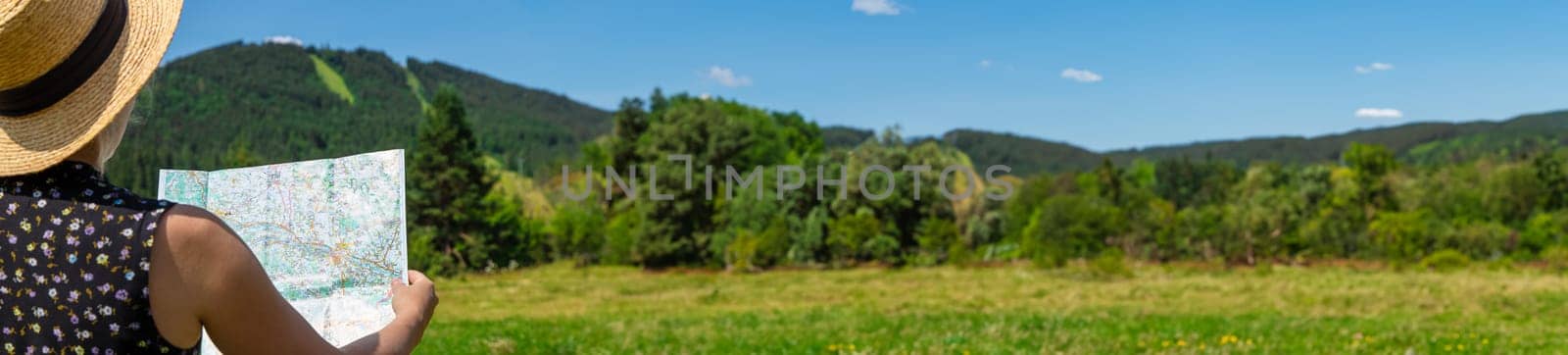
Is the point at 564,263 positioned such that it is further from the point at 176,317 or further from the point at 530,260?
the point at 176,317

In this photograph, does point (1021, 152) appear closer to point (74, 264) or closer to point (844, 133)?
point (844, 133)

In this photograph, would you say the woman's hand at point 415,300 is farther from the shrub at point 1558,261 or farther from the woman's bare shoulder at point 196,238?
the shrub at point 1558,261

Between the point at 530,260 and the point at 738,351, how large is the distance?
35.0 metres

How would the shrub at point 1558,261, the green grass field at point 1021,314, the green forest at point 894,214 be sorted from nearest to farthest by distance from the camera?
the green grass field at point 1021,314 → the shrub at point 1558,261 → the green forest at point 894,214

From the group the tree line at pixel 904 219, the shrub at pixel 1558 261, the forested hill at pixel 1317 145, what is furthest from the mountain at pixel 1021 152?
the shrub at pixel 1558 261

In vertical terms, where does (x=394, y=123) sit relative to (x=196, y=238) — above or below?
above

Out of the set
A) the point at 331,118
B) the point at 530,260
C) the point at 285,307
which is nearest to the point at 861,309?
the point at 285,307

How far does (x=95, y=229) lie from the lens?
1959mm

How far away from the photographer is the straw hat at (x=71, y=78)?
193 cm

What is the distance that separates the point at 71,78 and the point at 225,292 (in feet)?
1.64

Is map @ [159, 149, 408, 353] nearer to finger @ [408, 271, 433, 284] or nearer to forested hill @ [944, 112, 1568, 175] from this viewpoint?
finger @ [408, 271, 433, 284]

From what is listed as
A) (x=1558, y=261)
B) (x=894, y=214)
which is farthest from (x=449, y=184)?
(x=1558, y=261)

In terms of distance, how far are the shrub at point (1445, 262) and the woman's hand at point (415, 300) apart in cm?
3652

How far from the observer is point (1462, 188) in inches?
1893
